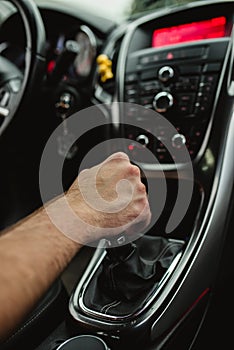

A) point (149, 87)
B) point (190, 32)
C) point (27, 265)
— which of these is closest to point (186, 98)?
point (149, 87)

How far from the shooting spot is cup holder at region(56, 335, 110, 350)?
768mm

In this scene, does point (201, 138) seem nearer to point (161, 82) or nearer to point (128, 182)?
point (161, 82)

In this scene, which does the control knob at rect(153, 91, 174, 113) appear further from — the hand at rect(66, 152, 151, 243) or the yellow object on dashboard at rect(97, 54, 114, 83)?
the hand at rect(66, 152, 151, 243)

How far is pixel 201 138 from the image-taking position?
1.12 meters

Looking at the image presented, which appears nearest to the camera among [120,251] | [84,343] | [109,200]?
[109,200]

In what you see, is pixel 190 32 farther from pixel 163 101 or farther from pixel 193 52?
pixel 163 101

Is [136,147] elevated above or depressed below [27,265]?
above

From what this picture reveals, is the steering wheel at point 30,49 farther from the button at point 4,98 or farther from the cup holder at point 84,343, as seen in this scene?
the cup holder at point 84,343

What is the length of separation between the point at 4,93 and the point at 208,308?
94 centimetres

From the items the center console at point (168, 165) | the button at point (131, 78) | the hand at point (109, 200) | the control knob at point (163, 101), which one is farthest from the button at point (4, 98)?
the hand at point (109, 200)

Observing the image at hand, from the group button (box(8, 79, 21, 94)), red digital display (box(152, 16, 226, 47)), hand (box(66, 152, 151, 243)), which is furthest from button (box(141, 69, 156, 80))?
hand (box(66, 152, 151, 243))

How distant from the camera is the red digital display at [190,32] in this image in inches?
48.0

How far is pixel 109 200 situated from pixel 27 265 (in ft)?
0.57

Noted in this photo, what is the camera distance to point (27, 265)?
477mm
